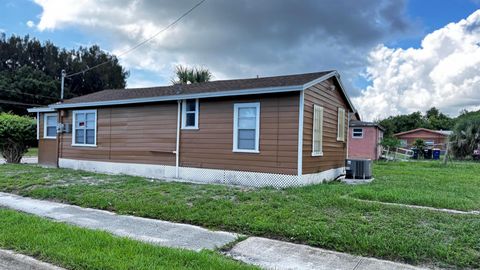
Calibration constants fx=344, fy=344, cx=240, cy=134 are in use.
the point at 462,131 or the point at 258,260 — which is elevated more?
the point at 462,131

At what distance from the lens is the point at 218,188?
27.3 ft

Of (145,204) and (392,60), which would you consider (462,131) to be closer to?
(392,60)

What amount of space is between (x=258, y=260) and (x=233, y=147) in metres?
5.78

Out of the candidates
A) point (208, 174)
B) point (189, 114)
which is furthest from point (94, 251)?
point (189, 114)

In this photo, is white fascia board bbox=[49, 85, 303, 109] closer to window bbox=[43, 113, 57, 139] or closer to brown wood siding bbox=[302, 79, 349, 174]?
brown wood siding bbox=[302, 79, 349, 174]

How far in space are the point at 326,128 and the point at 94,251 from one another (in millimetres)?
8217

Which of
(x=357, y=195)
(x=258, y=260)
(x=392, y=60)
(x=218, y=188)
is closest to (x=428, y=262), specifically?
(x=258, y=260)

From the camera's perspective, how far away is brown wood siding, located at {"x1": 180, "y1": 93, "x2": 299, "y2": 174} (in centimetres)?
885

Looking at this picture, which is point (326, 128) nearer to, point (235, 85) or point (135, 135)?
point (235, 85)

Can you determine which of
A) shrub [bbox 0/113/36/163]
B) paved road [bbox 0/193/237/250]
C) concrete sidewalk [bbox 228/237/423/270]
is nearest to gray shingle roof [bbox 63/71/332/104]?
shrub [bbox 0/113/36/163]

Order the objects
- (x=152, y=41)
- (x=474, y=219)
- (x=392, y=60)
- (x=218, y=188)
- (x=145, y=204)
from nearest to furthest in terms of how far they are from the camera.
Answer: (x=474, y=219), (x=145, y=204), (x=218, y=188), (x=152, y=41), (x=392, y=60)

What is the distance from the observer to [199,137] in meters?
10.3

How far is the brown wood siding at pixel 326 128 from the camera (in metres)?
9.05

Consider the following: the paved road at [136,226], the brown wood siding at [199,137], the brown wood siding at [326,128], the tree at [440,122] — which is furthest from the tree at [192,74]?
the tree at [440,122]
